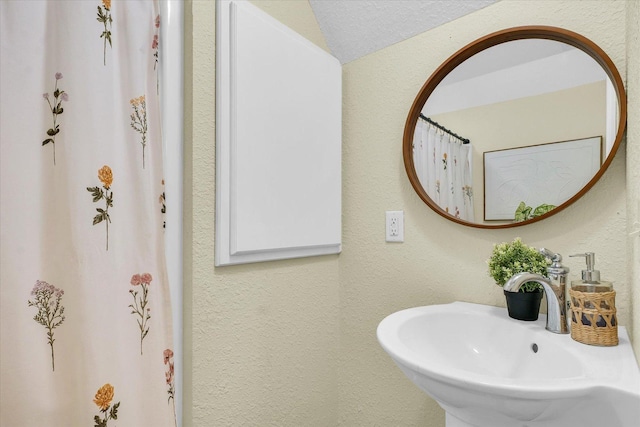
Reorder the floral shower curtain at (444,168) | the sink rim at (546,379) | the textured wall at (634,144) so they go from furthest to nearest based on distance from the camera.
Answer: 1. the floral shower curtain at (444,168)
2. the textured wall at (634,144)
3. the sink rim at (546,379)

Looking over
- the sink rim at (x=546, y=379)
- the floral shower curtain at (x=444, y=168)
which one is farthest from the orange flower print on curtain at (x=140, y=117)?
the floral shower curtain at (x=444, y=168)

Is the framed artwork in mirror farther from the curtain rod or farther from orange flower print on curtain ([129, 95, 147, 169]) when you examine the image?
orange flower print on curtain ([129, 95, 147, 169])

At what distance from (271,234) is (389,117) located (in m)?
0.63

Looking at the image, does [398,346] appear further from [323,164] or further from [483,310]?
[323,164]

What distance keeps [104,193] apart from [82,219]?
73 millimetres

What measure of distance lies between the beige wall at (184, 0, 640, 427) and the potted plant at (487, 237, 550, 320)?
0.13 meters

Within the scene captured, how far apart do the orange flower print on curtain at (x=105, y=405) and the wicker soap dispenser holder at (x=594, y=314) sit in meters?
1.06

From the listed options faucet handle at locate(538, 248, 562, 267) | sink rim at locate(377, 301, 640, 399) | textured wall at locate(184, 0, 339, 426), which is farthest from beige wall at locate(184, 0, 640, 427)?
sink rim at locate(377, 301, 640, 399)

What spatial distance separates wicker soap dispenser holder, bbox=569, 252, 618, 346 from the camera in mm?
810

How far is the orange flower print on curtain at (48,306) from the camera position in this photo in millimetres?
747

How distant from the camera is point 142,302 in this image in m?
0.88

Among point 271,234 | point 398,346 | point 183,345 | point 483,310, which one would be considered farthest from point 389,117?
point 183,345

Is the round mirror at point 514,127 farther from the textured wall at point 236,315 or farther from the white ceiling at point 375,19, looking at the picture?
the textured wall at point 236,315

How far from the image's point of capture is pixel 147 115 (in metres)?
0.92
